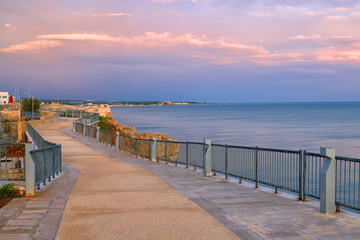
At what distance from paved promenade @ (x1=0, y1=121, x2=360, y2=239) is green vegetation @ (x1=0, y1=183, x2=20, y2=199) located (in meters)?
0.53

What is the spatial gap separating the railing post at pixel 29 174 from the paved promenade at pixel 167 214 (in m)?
0.34

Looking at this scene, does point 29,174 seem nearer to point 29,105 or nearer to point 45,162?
point 45,162

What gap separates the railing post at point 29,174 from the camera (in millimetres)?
9531

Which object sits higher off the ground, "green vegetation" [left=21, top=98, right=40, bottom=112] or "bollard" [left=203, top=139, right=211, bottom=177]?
"green vegetation" [left=21, top=98, right=40, bottom=112]

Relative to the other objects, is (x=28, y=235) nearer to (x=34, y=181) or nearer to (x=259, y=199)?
(x=34, y=181)

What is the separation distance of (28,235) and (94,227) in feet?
3.72

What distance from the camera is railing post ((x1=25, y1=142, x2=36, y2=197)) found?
9531 mm

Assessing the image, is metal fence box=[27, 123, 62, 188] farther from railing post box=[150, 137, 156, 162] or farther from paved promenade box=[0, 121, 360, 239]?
railing post box=[150, 137, 156, 162]

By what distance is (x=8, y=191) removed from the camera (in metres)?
9.46

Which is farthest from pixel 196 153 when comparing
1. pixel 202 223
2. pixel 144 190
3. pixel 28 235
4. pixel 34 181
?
pixel 28 235

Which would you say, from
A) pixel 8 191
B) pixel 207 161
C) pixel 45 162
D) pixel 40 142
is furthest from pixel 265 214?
pixel 40 142

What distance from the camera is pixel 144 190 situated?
34.6 feet

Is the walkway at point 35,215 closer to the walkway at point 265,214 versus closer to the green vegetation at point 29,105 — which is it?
the walkway at point 265,214

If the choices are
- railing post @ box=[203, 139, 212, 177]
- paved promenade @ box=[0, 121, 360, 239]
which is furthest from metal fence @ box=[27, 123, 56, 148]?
railing post @ box=[203, 139, 212, 177]
